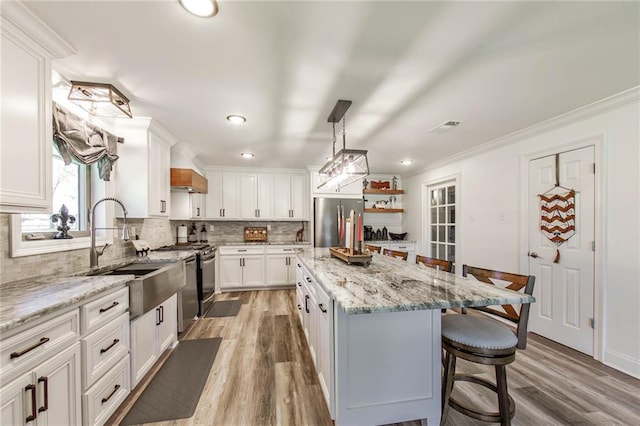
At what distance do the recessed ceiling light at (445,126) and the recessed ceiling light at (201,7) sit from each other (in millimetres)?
2320

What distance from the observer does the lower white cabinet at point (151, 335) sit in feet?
6.21

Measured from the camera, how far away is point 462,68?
5.60 feet

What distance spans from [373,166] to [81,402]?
4647 millimetres

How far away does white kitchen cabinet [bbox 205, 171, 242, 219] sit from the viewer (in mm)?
4852

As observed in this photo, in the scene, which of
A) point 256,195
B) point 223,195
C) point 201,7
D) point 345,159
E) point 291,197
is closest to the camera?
point 201,7

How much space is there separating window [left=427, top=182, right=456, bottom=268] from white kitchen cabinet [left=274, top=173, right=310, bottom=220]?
2.41 meters

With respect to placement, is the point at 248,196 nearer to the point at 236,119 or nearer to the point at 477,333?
the point at 236,119

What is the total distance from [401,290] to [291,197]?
3.90 meters

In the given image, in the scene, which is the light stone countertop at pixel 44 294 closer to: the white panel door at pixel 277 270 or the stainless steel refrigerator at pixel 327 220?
the white panel door at pixel 277 270

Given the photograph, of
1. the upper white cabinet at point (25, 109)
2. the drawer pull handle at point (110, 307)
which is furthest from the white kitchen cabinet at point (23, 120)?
the drawer pull handle at point (110, 307)

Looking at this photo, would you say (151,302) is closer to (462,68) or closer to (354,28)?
(354,28)

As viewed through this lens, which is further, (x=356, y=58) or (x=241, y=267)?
(x=241, y=267)

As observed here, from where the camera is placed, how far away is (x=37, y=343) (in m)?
1.14

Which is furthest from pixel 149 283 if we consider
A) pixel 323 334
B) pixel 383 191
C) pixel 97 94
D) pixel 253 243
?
pixel 383 191
